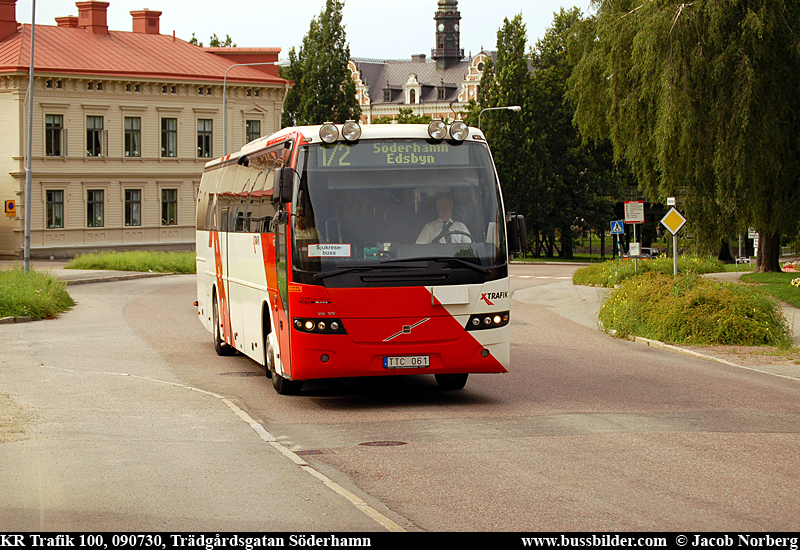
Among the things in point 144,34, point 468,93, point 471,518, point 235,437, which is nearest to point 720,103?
point 235,437

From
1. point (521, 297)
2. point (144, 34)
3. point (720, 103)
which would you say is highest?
point (144, 34)

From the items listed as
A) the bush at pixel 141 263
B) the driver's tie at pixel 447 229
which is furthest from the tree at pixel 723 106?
the bush at pixel 141 263

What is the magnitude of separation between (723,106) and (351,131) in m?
20.0

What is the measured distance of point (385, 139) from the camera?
1132 cm

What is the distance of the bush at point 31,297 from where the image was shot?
2253 centimetres

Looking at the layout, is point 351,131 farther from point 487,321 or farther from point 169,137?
point 169,137

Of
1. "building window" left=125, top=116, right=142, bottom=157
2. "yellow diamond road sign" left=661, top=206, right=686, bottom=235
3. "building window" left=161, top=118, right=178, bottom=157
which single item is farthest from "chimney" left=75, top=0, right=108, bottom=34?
"yellow diamond road sign" left=661, top=206, right=686, bottom=235

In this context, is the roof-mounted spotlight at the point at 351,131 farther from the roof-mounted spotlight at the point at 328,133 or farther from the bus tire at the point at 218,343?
the bus tire at the point at 218,343

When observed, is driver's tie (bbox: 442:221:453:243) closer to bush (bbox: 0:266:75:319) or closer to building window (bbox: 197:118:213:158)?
bush (bbox: 0:266:75:319)

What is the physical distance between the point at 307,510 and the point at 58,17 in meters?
60.9

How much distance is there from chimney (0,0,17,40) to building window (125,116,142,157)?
7563 millimetres

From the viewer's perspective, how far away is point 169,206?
5956 cm

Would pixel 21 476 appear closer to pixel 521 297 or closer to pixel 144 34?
pixel 521 297

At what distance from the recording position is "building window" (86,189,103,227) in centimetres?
5603
